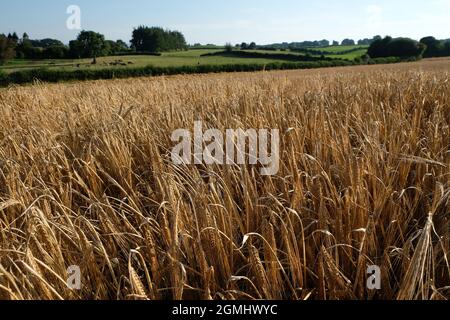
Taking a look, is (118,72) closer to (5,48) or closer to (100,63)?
(100,63)

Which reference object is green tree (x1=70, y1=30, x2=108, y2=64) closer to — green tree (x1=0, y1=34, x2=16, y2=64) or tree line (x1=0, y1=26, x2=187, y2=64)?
tree line (x1=0, y1=26, x2=187, y2=64)

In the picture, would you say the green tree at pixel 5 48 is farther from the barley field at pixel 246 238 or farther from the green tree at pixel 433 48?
the green tree at pixel 433 48

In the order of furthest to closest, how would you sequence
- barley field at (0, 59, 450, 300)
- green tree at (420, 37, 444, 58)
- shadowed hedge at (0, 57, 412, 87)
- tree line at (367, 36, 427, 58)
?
green tree at (420, 37, 444, 58)
tree line at (367, 36, 427, 58)
shadowed hedge at (0, 57, 412, 87)
barley field at (0, 59, 450, 300)

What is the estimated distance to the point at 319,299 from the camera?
1.14 meters

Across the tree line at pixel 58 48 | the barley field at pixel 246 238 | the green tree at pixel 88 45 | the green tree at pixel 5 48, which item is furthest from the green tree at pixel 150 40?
the barley field at pixel 246 238

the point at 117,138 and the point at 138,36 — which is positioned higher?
the point at 138,36

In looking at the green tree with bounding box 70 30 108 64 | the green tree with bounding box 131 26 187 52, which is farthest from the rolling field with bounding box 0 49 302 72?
the green tree with bounding box 131 26 187 52

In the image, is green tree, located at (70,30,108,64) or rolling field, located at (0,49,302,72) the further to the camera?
green tree, located at (70,30,108,64)

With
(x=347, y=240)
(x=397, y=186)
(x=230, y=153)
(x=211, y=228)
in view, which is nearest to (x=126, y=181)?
(x=230, y=153)

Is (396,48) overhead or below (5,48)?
overhead

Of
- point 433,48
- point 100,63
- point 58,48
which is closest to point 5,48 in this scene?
point 58,48
